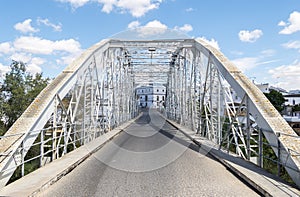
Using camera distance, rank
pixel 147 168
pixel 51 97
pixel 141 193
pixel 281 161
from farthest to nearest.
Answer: pixel 51 97 < pixel 147 168 < pixel 281 161 < pixel 141 193

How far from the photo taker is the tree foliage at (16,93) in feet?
75.4

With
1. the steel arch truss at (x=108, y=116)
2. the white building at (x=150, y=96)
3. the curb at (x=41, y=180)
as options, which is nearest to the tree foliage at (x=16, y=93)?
the steel arch truss at (x=108, y=116)

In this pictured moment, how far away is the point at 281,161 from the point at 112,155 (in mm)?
5831

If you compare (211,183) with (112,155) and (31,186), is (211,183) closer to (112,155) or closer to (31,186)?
(31,186)

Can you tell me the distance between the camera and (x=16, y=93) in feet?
78.7

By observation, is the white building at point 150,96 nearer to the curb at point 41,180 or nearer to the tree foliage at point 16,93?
the tree foliage at point 16,93

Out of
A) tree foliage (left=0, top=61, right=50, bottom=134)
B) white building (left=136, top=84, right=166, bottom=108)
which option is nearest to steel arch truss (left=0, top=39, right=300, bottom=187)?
tree foliage (left=0, top=61, right=50, bottom=134)

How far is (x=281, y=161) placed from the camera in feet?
22.9

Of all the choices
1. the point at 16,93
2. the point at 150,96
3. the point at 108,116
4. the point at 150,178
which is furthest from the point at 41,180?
the point at 150,96

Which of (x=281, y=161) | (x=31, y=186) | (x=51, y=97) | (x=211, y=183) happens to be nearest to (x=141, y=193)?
(x=211, y=183)

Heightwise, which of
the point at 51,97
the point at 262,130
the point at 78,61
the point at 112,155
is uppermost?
the point at 78,61

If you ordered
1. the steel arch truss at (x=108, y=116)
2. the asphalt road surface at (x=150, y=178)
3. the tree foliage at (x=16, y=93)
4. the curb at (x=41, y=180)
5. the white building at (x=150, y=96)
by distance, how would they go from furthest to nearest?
the white building at (x=150, y=96) → the tree foliage at (x=16, y=93) → the steel arch truss at (x=108, y=116) → the asphalt road surface at (x=150, y=178) → the curb at (x=41, y=180)

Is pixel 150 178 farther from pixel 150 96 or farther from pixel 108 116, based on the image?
pixel 150 96

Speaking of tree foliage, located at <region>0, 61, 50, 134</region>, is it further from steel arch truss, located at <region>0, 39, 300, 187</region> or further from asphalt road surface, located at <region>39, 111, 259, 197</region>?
asphalt road surface, located at <region>39, 111, 259, 197</region>
